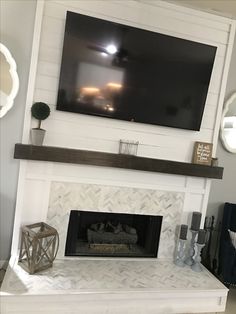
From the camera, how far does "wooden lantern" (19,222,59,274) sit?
2436mm

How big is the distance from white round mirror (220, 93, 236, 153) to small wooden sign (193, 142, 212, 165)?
249 millimetres

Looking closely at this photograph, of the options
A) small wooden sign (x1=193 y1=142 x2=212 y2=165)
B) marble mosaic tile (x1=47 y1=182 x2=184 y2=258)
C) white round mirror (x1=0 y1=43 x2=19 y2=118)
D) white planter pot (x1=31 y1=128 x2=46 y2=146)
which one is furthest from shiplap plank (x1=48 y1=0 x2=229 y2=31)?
marble mosaic tile (x1=47 y1=182 x2=184 y2=258)

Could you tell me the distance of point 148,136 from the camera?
2.90 meters

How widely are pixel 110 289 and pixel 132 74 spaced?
172 cm

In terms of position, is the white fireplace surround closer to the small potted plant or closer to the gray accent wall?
the small potted plant

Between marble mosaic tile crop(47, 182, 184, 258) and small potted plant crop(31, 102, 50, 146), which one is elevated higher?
small potted plant crop(31, 102, 50, 146)

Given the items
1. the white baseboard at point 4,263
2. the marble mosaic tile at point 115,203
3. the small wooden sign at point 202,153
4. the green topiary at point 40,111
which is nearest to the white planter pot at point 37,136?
the green topiary at point 40,111

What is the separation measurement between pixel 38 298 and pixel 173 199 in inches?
57.2

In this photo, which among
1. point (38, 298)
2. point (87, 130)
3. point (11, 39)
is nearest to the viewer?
point (38, 298)

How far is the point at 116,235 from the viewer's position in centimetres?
302

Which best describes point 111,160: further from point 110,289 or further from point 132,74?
point 110,289

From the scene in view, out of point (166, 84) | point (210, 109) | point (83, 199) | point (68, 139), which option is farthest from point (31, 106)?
point (210, 109)

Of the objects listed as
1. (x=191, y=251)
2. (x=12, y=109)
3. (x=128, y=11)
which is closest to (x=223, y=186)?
(x=191, y=251)

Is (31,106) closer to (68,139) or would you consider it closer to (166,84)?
(68,139)
